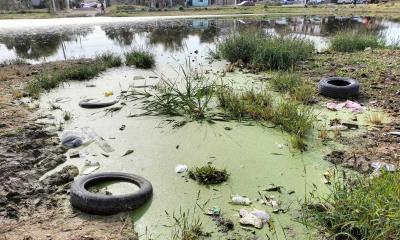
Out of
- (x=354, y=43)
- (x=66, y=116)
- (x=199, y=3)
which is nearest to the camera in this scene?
(x=66, y=116)

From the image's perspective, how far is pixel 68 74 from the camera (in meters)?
8.13

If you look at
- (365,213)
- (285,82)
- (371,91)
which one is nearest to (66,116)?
(285,82)

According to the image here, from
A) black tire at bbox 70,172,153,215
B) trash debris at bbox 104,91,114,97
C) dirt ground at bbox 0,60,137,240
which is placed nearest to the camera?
dirt ground at bbox 0,60,137,240

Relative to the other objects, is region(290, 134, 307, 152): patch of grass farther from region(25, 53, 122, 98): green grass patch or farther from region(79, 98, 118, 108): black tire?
region(25, 53, 122, 98): green grass patch

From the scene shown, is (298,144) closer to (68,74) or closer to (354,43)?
(68,74)

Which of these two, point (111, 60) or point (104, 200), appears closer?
point (104, 200)

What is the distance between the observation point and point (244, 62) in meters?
9.23

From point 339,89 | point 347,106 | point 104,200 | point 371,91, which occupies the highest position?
point 339,89

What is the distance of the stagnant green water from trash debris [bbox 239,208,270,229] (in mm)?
65

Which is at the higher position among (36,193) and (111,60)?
(111,60)

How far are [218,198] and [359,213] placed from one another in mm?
1334

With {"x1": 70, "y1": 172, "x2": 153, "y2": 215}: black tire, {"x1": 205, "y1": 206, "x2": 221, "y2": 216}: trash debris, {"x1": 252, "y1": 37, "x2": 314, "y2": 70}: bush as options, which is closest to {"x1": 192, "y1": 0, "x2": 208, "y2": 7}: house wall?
{"x1": 252, "y1": 37, "x2": 314, "y2": 70}: bush

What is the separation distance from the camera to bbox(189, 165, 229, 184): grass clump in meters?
3.77

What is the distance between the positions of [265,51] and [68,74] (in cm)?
475
